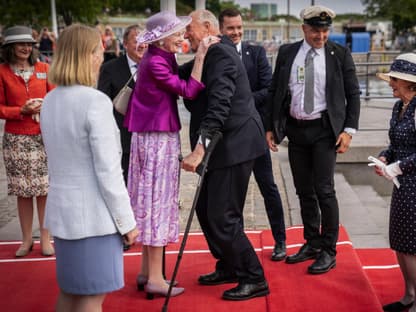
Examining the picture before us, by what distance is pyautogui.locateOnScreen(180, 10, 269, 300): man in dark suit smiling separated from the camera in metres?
4.43

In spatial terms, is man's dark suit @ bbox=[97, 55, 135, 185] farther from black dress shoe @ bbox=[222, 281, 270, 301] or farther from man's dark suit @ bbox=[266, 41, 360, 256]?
black dress shoe @ bbox=[222, 281, 270, 301]

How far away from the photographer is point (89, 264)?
341 centimetres

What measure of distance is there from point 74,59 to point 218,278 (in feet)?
7.57

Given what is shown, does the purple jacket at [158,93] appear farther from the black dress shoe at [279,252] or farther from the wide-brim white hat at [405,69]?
the black dress shoe at [279,252]

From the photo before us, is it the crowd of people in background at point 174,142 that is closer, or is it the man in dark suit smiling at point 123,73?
the crowd of people in background at point 174,142

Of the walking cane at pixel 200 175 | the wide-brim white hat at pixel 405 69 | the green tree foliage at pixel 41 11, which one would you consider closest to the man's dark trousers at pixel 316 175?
the wide-brim white hat at pixel 405 69

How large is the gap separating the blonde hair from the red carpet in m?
1.89

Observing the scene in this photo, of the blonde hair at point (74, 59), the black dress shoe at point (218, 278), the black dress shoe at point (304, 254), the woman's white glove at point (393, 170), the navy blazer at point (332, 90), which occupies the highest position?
the blonde hair at point (74, 59)

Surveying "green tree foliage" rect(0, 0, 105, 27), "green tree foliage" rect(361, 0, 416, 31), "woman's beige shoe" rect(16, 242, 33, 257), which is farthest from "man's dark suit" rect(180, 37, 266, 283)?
"green tree foliage" rect(361, 0, 416, 31)

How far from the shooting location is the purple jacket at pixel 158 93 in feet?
14.6

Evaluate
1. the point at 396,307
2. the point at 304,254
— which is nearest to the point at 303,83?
the point at 304,254

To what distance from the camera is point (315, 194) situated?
213 inches

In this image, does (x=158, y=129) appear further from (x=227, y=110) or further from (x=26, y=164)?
(x=26, y=164)

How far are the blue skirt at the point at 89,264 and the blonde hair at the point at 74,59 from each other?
0.78 metres
